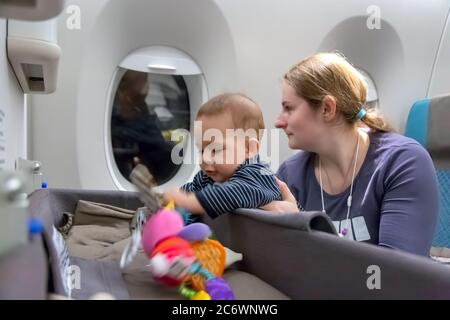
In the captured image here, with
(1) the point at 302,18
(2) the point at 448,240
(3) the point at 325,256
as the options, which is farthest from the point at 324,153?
(1) the point at 302,18

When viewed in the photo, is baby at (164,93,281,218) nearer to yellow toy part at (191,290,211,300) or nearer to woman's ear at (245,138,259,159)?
woman's ear at (245,138,259,159)

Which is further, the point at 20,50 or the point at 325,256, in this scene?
the point at 20,50

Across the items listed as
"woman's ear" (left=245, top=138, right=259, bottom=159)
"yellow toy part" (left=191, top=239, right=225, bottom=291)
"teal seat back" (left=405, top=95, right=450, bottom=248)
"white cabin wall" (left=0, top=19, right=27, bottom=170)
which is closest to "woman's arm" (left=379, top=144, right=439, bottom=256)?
"woman's ear" (left=245, top=138, right=259, bottom=159)

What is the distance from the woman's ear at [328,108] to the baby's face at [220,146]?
0.22 m

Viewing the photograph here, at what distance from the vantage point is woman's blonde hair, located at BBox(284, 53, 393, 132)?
3.20ft

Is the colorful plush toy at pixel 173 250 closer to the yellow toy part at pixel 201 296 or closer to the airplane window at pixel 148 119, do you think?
the yellow toy part at pixel 201 296

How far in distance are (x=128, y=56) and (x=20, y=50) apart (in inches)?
41.3

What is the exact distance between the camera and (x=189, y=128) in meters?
2.03

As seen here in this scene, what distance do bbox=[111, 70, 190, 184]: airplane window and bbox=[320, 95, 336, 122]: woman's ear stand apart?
3.64 ft

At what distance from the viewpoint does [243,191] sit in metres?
0.76
